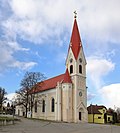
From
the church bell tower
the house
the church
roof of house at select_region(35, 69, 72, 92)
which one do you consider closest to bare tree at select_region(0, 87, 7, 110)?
the church

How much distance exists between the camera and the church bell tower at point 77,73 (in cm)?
6197

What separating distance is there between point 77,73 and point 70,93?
5580 millimetres

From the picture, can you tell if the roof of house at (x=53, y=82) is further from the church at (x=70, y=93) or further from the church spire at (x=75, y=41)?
the church spire at (x=75, y=41)

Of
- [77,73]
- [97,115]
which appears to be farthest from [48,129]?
[97,115]

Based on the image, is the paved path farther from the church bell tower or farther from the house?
the house

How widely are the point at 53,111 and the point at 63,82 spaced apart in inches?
321

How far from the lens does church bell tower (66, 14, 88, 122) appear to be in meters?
62.0

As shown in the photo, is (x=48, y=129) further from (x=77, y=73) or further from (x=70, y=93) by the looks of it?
(x=77, y=73)

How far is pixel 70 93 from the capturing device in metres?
62.0

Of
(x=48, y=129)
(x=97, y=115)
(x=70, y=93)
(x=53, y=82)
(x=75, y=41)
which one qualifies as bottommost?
(x=48, y=129)

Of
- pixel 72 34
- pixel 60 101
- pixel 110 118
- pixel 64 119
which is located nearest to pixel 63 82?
pixel 60 101

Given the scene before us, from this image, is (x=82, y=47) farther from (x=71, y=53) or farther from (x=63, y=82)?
(x=63, y=82)

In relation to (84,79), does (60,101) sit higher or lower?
lower

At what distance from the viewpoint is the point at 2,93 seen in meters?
84.2
